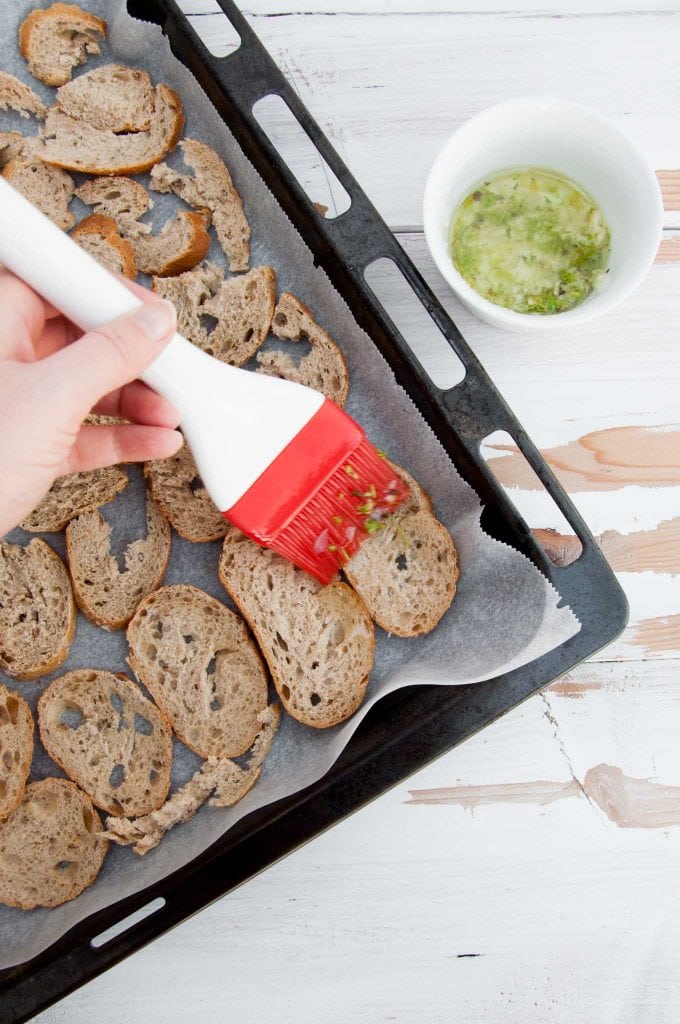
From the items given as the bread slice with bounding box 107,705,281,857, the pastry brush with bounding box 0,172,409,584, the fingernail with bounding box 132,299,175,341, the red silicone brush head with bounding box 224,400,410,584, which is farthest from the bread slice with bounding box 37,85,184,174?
the bread slice with bounding box 107,705,281,857

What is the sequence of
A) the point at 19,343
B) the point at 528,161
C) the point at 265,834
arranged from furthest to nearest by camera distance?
the point at 528,161 < the point at 265,834 < the point at 19,343

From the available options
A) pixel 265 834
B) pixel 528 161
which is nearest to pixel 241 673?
pixel 265 834

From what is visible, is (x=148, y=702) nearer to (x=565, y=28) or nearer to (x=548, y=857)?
(x=548, y=857)

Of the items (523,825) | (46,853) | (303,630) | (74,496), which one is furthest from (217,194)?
(523,825)

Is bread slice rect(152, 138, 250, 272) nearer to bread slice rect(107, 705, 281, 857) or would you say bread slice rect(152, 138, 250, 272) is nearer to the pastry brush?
the pastry brush

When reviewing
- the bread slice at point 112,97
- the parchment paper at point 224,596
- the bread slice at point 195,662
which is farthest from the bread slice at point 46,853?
the bread slice at point 112,97

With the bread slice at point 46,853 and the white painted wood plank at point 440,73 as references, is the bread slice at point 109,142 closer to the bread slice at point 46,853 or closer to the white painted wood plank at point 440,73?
the white painted wood plank at point 440,73
